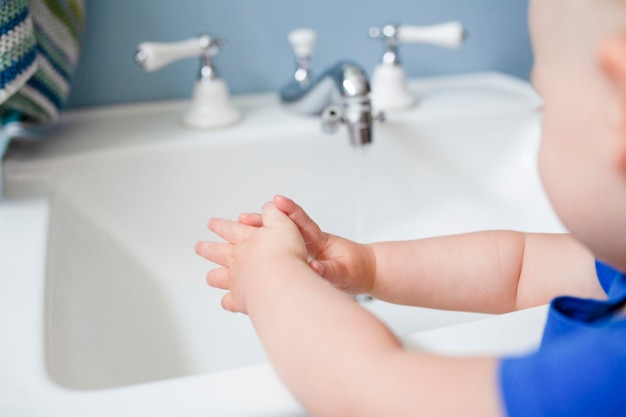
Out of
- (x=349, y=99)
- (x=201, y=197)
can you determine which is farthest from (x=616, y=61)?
(x=201, y=197)

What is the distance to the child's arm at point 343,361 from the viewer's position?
1.04 feet

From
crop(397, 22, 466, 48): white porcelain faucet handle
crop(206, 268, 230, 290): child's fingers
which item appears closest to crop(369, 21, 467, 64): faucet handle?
crop(397, 22, 466, 48): white porcelain faucet handle

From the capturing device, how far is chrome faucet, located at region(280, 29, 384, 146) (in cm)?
67

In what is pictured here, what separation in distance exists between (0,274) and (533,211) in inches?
22.7

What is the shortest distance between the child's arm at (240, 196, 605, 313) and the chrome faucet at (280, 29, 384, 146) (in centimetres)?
20

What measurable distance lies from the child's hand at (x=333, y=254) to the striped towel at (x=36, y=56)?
10.4 inches

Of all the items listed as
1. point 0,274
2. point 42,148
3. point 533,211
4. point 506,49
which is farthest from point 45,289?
point 506,49

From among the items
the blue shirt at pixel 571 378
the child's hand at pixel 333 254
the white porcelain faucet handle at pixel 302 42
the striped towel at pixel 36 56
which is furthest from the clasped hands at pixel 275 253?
the white porcelain faucet handle at pixel 302 42

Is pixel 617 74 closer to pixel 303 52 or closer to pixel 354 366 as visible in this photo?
pixel 354 366

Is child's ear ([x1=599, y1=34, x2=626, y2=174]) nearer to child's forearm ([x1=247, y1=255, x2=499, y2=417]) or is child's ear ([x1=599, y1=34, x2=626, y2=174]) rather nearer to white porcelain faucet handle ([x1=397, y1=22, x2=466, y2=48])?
child's forearm ([x1=247, y1=255, x2=499, y2=417])

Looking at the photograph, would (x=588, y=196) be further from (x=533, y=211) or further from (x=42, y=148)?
(x=42, y=148)

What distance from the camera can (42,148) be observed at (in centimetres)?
71

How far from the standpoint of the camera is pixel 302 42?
78cm

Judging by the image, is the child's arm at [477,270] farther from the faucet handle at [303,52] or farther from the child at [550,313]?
the faucet handle at [303,52]
